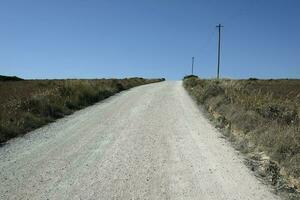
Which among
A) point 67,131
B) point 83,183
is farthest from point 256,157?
point 67,131

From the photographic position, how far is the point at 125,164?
9.27m

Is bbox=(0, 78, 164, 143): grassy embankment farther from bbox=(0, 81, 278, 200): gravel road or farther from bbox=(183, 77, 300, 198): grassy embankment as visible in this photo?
bbox=(183, 77, 300, 198): grassy embankment

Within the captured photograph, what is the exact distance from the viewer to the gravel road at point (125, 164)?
740 centimetres

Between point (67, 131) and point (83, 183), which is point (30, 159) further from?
point (67, 131)

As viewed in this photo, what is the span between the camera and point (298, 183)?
25.5ft

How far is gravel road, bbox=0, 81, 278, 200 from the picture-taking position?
7402mm

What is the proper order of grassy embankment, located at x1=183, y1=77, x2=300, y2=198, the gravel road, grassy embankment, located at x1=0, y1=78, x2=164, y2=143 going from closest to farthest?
1. the gravel road
2. grassy embankment, located at x1=183, y1=77, x2=300, y2=198
3. grassy embankment, located at x1=0, y1=78, x2=164, y2=143

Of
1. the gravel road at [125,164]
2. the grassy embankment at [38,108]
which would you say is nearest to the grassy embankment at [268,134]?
the gravel road at [125,164]

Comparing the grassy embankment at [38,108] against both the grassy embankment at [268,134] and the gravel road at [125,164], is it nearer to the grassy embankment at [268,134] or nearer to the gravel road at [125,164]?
the gravel road at [125,164]

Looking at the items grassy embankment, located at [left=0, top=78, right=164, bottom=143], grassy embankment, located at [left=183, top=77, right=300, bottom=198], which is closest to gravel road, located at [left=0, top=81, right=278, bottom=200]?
grassy embankment, located at [left=183, top=77, right=300, bottom=198]

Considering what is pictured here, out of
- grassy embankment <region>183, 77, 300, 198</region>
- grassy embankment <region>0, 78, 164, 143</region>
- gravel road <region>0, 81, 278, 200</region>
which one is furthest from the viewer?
grassy embankment <region>0, 78, 164, 143</region>

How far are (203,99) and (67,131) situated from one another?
1124 centimetres

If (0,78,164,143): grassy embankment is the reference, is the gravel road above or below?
below

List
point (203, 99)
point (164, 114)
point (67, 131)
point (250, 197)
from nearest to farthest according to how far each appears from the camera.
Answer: point (250, 197) → point (67, 131) → point (164, 114) → point (203, 99)
